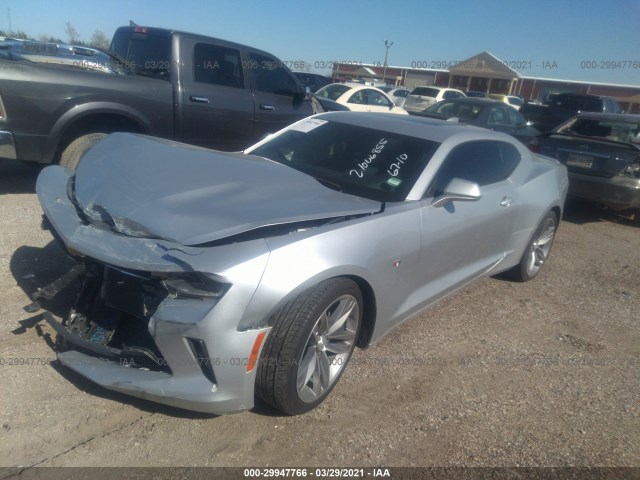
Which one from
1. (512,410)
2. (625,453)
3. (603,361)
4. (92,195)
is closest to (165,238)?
(92,195)

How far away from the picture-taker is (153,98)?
5.72 metres

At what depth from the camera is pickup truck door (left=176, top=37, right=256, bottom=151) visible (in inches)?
238

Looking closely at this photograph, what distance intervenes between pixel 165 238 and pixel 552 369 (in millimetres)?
2732

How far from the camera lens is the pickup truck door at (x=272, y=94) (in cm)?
675

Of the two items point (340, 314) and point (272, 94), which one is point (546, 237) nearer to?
point (340, 314)

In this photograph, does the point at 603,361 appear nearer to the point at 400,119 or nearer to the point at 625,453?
the point at 625,453

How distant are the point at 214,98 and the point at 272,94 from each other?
1.00 m

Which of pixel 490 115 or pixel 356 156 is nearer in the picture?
pixel 356 156

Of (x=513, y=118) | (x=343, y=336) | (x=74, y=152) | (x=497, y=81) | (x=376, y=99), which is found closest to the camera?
(x=343, y=336)

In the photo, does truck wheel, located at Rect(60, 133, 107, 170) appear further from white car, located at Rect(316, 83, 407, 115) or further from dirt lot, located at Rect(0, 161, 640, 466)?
white car, located at Rect(316, 83, 407, 115)

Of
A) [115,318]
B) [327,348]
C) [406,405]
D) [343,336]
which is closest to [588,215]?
[406,405]

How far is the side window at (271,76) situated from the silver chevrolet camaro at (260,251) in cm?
320

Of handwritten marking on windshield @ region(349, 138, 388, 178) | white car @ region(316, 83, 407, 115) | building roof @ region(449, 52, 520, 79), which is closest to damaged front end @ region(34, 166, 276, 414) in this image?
handwritten marking on windshield @ region(349, 138, 388, 178)

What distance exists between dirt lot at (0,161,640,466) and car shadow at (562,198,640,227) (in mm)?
3581
